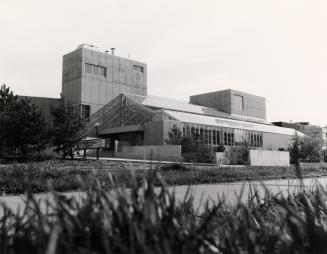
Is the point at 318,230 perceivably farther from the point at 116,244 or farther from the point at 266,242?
the point at 116,244

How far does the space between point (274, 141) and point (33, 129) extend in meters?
37.3

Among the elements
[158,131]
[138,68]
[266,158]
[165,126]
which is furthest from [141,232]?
[138,68]

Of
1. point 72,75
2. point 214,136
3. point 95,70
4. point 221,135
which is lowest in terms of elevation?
point 214,136

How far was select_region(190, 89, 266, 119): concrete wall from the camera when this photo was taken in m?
71.0

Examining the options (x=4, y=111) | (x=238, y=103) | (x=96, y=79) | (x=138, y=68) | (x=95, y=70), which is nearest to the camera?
(x=4, y=111)

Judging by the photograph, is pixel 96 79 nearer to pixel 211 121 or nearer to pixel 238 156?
pixel 211 121

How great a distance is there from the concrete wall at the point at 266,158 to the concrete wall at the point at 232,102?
126 feet

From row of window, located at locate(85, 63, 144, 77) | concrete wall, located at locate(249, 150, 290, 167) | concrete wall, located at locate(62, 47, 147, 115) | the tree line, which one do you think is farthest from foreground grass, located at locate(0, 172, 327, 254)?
row of window, located at locate(85, 63, 144, 77)

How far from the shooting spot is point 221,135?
44250 mm

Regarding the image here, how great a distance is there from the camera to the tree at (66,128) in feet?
85.1

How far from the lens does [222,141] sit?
43969 mm

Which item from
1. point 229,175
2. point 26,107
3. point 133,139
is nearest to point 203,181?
point 229,175

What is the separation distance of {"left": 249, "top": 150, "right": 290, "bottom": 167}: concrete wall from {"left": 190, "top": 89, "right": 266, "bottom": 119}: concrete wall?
38.5 m

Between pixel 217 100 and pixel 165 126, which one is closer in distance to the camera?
pixel 165 126
